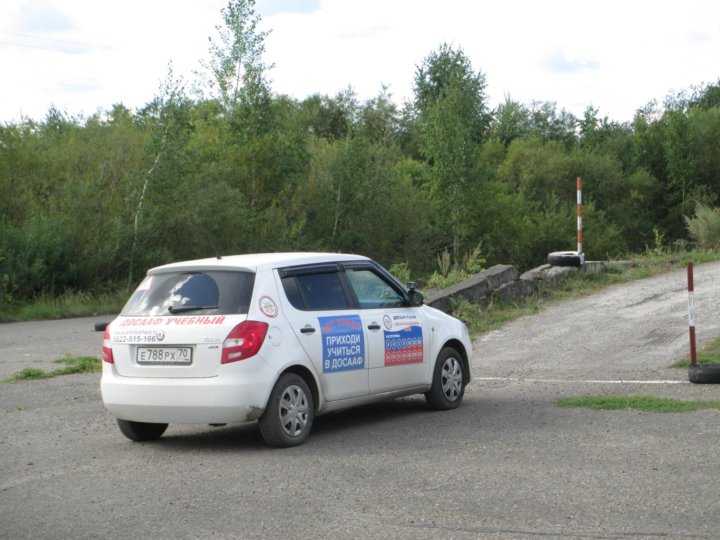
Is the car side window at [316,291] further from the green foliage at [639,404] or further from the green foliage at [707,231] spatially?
the green foliage at [707,231]

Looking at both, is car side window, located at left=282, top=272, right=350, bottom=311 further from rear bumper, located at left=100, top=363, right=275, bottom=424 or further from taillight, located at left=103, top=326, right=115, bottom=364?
taillight, located at left=103, top=326, right=115, bottom=364

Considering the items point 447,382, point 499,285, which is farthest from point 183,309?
point 499,285

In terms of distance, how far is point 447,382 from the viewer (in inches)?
434

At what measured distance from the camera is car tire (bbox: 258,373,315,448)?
8773mm

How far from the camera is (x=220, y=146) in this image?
115 feet

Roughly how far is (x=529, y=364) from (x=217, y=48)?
2354cm

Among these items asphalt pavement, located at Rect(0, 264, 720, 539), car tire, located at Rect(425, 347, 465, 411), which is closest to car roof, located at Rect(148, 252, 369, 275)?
asphalt pavement, located at Rect(0, 264, 720, 539)

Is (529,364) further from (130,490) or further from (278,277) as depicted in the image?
(130,490)

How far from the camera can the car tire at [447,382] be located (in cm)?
1084

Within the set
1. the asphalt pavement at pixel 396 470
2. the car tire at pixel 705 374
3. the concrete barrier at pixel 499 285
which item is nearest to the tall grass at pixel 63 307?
the concrete barrier at pixel 499 285

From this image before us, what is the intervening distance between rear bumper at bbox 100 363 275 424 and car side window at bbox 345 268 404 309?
1.79m

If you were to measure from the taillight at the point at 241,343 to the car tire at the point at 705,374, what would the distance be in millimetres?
5693

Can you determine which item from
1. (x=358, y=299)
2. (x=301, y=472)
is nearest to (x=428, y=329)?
(x=358, y=299)

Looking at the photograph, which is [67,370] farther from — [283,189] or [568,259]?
[283,189]
